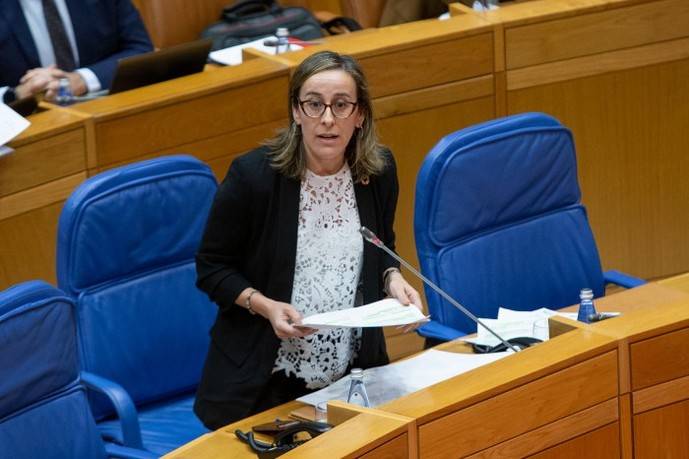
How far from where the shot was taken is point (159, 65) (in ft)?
11.0

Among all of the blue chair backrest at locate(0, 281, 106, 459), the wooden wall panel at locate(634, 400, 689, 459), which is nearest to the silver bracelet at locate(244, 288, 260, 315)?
the blue chair backrest at locate(0, 281, 106, 459)

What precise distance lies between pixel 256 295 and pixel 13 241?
1000mm

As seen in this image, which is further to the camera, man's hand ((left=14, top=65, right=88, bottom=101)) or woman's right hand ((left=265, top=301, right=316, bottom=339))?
man's hand ((left=14, top=65, right=88, bottom=101))

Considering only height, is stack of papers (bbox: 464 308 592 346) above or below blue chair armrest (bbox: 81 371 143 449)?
above

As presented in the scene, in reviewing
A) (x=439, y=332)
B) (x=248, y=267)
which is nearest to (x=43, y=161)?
(x=248, y=267)

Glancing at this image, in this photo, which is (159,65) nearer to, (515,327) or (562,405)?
(515,327)

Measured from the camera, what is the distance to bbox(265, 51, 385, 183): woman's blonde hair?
2250mm

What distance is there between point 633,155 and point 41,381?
7.02 feet

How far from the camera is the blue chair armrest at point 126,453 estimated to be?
228 cm

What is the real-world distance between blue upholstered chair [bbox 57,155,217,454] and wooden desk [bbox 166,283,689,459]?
1.66 ft

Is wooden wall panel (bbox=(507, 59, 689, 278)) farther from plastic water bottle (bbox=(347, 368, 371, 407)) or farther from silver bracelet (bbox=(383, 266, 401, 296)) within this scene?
plastic water bottle (bbox=(347, 368, 371, 407))

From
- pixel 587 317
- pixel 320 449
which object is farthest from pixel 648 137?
pixel 320 449

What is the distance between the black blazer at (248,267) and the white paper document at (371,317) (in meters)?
0.18

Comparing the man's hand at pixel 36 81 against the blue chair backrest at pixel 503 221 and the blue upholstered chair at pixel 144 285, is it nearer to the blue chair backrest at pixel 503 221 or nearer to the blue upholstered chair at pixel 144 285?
the blue upholstered chair at pixel 144 285
